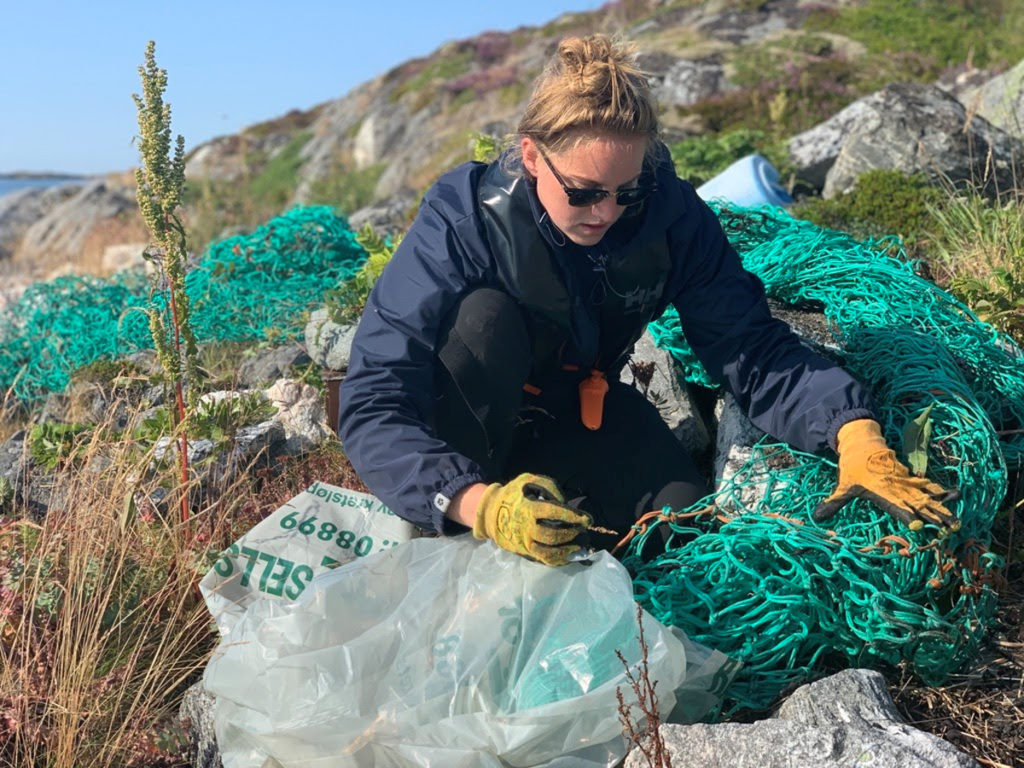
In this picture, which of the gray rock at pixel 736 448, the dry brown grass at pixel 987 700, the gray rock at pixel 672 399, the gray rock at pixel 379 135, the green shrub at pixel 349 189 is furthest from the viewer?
the gray rock at pixel 379 135

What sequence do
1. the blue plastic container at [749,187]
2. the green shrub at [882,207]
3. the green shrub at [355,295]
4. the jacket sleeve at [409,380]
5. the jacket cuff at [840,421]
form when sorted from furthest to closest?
1. the blue plastic container at [749,187]
2. the green shrub at [882,207]
3. the green shrub at [355,295]
4. the jacket cuff at [840,421]
5. the jacket sleeve at [409,380]

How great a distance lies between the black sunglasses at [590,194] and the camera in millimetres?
2551

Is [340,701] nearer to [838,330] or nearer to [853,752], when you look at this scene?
[853,752]

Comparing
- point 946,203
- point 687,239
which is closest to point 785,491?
point 687,239

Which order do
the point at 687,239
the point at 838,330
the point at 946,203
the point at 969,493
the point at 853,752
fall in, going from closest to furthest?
the point at 853,752 → the point at 969,493 → the point at 687,239 → the point at 838,330 → the point at 946,203

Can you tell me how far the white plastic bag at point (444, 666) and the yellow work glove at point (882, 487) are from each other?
0.56 metres

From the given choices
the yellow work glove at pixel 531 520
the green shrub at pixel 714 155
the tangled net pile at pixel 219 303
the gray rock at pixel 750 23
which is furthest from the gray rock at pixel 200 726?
the gray rock at pixel 750 23

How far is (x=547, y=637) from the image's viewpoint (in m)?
2.26

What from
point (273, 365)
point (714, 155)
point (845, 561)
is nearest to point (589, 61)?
point (845, 561)

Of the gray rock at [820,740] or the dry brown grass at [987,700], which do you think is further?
the dry brown grass at [987,700]

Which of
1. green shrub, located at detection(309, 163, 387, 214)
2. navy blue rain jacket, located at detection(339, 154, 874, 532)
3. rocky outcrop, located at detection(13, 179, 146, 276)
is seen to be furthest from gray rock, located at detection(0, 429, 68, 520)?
rocky outcrop, located at detection(13, 179, 146, 276)

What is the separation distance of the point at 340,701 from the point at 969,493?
173 cm

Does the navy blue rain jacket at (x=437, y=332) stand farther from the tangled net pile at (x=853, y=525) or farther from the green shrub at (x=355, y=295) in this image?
the green shrub at (x=355, y=295)

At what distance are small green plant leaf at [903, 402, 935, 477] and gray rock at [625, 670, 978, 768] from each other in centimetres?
67
